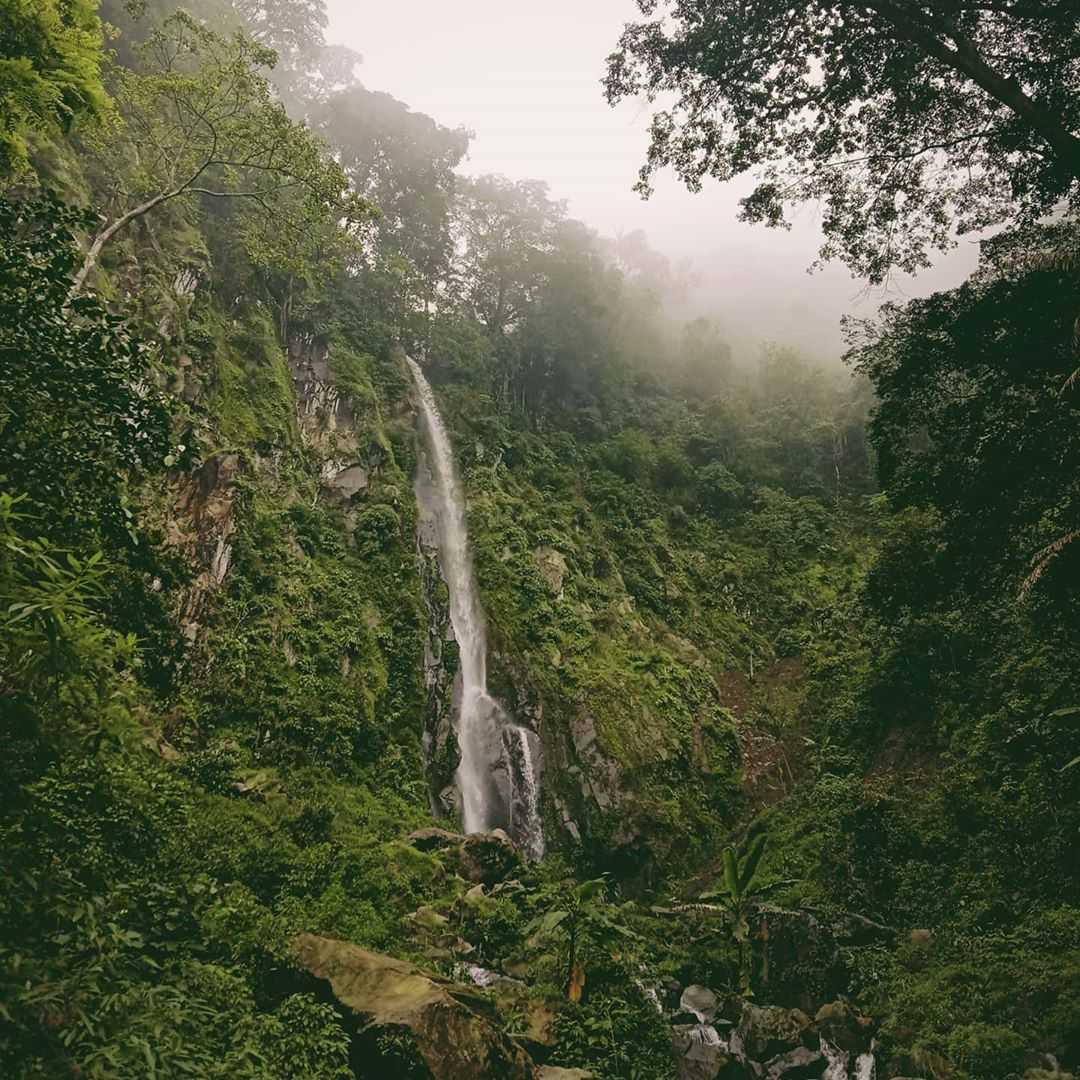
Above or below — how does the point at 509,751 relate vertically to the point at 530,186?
below

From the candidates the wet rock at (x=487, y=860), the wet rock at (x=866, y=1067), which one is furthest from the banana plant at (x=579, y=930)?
the wet rock at (x=866, y=1067)

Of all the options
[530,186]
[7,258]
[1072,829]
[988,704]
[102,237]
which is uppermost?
[530,186]

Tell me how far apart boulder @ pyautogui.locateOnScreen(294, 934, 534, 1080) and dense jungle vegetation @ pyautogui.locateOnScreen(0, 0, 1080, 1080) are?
99 mm

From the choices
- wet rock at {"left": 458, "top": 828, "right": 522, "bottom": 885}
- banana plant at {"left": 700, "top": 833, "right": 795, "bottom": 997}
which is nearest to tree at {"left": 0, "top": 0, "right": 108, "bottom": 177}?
wet rock at {"left": 458, "top": 828, "right": 522, "bottom": 885}

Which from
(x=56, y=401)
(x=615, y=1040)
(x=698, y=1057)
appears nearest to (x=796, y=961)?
(x=698, y=1057)

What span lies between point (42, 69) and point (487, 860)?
44.5ft

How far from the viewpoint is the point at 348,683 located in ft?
54.9

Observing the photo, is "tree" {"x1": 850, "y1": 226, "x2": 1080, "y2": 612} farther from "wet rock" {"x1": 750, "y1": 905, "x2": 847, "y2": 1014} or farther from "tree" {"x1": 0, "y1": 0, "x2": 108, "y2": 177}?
"tree" {"x1": 0, "y1": 0, "x2": 108, "y2": 177}

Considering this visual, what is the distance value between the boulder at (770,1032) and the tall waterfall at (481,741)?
8.45m

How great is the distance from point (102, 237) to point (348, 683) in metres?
10.4

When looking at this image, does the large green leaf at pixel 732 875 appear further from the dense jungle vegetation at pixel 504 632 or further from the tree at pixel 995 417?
the tree at pixel 995 417

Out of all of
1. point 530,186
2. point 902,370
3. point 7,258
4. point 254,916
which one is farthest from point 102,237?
point 530,186

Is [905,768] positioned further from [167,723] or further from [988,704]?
[167,723]

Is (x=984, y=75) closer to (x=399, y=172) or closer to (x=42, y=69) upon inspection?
(x=42, y=69)
